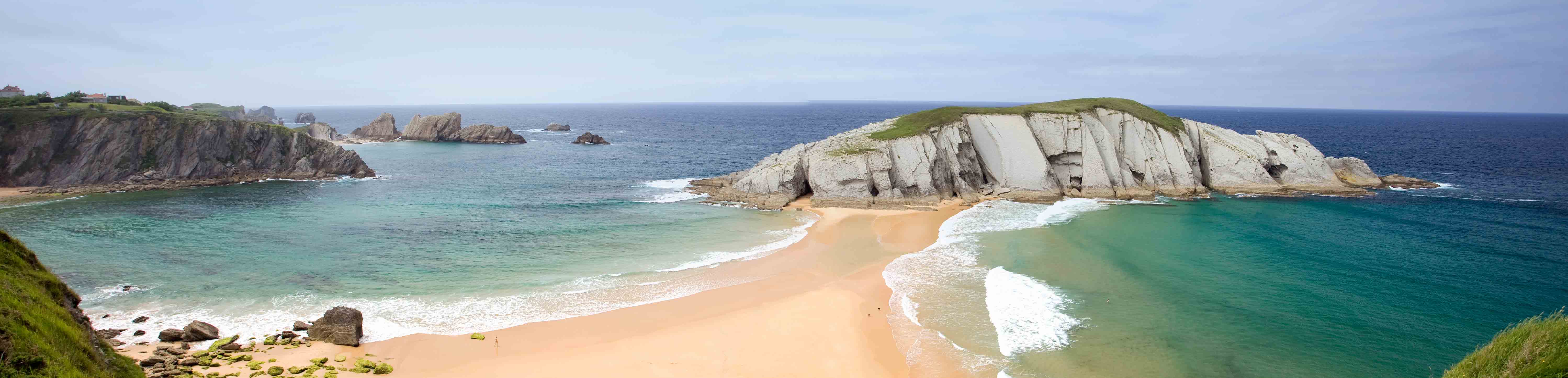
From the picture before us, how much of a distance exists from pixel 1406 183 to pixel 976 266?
4726 cm

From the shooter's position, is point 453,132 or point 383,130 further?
point 383,130

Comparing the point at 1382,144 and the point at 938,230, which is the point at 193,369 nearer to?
the point at 938,230

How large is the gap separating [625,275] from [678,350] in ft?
30.4

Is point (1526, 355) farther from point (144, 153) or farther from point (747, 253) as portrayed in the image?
point (144, 153)

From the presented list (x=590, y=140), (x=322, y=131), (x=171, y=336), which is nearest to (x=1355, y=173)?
(x=171, y=336)

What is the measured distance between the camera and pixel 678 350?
2056 cm

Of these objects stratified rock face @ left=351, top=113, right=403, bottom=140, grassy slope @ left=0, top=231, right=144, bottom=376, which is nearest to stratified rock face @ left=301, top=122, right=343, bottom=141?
stratified rock face @ left=351, top=113, right=403, bottom=140

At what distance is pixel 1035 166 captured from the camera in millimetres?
49531

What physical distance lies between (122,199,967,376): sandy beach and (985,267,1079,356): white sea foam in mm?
3677

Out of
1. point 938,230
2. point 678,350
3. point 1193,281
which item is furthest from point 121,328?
point 1193,281

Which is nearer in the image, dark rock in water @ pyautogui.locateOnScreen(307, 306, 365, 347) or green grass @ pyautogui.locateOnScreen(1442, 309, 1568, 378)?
green grass @ pyautogui.locateOnScreen(1442, 309, 1568, 378)

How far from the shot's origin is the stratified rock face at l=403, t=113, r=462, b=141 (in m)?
105

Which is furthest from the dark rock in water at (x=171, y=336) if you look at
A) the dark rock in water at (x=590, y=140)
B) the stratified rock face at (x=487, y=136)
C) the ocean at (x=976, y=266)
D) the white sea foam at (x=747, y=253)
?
the stratified rock face at (x=487, y=136)

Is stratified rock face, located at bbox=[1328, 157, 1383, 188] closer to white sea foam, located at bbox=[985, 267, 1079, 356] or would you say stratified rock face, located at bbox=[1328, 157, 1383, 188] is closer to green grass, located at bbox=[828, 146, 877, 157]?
green grass, located at bbox=[828, 146, 877, 157]
